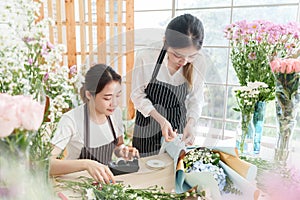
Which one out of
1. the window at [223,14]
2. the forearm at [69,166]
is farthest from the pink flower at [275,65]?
the window at [223,14]

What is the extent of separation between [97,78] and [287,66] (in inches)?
24.5

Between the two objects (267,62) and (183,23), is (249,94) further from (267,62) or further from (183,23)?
(183,23)

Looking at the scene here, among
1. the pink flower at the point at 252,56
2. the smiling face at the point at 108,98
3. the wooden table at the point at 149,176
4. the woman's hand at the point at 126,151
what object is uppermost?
the pink flower at the point at 252,56

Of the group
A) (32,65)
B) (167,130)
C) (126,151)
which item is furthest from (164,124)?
(32,65)

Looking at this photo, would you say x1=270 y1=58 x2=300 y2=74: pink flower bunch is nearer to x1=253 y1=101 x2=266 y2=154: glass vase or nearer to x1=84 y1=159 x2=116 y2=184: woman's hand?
x1=253 y1=101 x2=266 y2=154: glass vase

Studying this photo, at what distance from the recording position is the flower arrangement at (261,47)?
42.6 inches

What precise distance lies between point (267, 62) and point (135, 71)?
609 millimetres

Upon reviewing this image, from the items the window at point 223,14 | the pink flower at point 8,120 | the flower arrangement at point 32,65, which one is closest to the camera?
the pink flower at point 8,120

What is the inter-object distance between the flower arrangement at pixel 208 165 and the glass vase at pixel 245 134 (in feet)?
0.97

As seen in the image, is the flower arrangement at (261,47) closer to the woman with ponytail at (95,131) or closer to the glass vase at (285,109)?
the glass vase at (285,109)

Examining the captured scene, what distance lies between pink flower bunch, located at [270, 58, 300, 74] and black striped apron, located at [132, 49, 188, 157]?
0.34 metres

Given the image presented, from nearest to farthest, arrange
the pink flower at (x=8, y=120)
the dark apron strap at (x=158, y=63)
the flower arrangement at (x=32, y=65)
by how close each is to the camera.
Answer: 1. the pink flower at (x=8, y=120)
2. the flower arrangement at (x=32, y=65)
3. the dark apron strap at (x=158, y=63)

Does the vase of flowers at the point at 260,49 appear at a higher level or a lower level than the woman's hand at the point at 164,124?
higher

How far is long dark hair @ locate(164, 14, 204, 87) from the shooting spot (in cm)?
75
